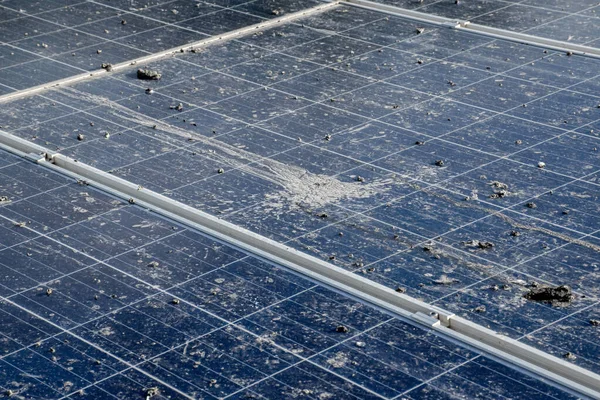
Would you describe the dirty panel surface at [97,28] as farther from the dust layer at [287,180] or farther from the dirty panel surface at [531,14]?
the dust layer at [287,180]

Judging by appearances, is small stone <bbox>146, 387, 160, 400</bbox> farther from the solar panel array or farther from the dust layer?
the dust layer

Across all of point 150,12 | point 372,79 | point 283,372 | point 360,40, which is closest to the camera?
point 283,372

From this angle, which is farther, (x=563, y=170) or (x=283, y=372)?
(x=563, y=170)

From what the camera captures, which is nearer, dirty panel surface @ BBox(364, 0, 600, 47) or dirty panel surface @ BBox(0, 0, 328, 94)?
dirty panel surface @ BBox(0, 0, 328, 94)

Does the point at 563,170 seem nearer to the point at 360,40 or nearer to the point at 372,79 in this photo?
the point at 372,79

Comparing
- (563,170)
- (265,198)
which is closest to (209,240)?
(265,198)

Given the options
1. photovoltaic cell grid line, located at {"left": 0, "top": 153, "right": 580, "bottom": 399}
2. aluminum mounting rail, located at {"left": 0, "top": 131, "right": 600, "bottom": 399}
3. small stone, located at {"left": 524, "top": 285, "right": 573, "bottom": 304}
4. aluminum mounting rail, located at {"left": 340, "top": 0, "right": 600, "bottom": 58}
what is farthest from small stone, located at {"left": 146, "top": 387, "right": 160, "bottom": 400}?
aluminum mounting rail, located at {"left": 340, "top": 0, "right": 600, "bottom": 58}

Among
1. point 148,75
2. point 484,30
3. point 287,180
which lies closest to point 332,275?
point 287,180

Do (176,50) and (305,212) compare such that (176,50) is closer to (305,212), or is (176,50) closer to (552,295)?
(305,212)
